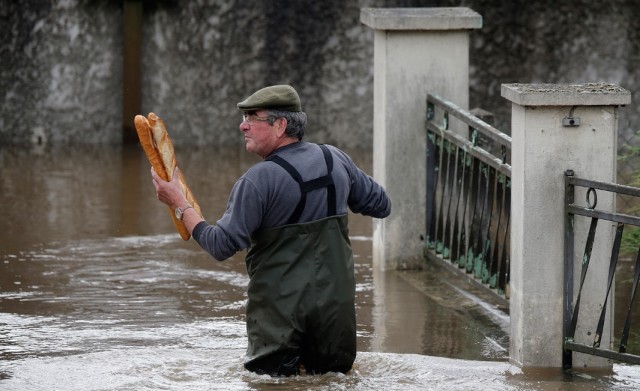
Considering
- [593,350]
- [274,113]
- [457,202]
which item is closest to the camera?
[274,113]

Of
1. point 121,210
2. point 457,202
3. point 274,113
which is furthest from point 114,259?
point 274,113

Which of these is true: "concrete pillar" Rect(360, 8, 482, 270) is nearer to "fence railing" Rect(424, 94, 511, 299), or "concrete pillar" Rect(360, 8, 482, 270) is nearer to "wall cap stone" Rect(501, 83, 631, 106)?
"fence railing" Rect(424, 94, 511, 299)

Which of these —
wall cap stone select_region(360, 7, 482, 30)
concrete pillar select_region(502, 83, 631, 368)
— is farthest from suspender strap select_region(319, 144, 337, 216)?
wall cap stone select_region(360, 7, 482, 30)

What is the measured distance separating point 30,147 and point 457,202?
6.01 metres

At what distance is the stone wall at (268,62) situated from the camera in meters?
13.8

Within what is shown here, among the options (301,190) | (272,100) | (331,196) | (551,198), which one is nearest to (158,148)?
(272,100)

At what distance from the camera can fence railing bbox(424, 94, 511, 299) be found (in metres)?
8.01

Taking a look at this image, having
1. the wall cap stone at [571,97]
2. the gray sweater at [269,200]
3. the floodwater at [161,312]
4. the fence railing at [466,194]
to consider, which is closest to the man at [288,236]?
the gray sweater at [269,200]

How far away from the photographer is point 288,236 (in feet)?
21.0

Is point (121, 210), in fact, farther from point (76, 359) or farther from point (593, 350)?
point (593, 350)

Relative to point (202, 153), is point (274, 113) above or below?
above

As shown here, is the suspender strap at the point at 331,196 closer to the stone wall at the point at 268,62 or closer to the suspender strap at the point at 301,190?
the suspender strap at the point at 301,190

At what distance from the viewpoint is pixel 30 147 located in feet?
44.5

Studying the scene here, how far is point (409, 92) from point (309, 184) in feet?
10.0
